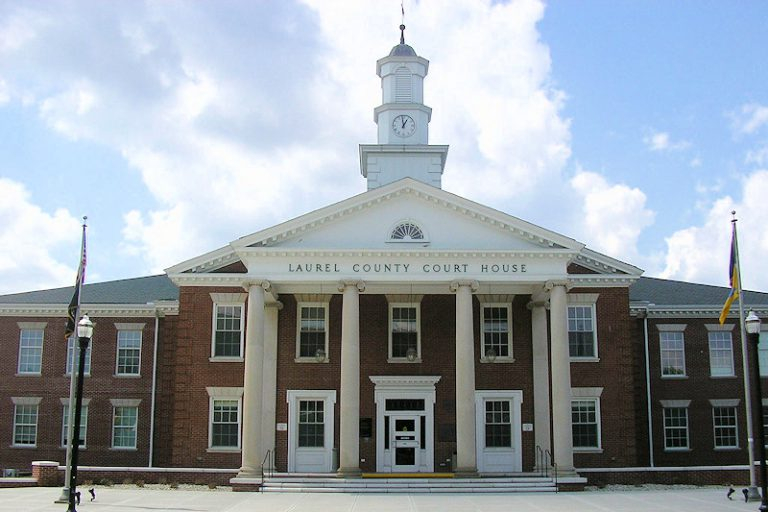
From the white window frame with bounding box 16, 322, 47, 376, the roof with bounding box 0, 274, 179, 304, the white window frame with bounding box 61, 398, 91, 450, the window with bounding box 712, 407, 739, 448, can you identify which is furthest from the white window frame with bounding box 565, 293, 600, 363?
the white window frame with bounding box 16, 322, 47, 376

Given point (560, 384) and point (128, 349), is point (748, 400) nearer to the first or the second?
point (560, 384)

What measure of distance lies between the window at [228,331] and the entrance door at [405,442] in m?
7.09

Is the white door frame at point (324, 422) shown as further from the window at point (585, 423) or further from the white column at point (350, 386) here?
the window at point (585, 423)

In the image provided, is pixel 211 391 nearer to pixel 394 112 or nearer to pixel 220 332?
pixel 220 332

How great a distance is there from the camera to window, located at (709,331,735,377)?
134 ft

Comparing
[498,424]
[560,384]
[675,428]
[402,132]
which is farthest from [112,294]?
[675,428]

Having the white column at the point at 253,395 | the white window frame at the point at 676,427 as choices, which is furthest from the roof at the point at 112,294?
the white window frame at the point at 676,427

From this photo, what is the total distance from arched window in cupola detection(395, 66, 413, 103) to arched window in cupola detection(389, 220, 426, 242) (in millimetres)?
11692

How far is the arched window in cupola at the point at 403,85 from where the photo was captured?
43.9 meters

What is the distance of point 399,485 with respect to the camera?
102 ft

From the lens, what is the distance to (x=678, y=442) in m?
40.2

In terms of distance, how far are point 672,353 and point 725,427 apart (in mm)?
3998

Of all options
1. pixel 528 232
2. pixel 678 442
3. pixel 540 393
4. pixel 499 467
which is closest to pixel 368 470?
Result: pixel 499 467

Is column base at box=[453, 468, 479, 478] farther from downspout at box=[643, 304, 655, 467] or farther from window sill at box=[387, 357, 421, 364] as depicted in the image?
downspout at box=[643, 304, 655, 467]
